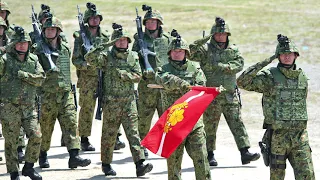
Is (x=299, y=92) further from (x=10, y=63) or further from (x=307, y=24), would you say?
(x=307, y=24)

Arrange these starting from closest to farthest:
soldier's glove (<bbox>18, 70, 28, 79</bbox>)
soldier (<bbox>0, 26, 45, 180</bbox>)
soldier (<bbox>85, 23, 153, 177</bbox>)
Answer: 1. soldier's glove (<bbox>18, 70, 28, 79</bbox>)
2. soldier (<bbox>0, 26, 45, 180</bbox>)
3. soldier (<bbox>85, 23, 153, 177</bbox>)

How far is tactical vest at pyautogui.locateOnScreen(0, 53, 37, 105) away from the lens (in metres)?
14.6

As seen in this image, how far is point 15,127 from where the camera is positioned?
14711mm

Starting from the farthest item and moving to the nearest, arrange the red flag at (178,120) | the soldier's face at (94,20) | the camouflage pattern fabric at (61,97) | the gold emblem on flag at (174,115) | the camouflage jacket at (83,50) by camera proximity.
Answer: the soldier's face at (94,20) < the camouflage jacket at (83,50) < the camouflage pattern fabric at (61,97) < the gold emblem on flag at (174,115) < the red flag at (178,120)

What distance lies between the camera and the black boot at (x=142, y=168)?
1513cm

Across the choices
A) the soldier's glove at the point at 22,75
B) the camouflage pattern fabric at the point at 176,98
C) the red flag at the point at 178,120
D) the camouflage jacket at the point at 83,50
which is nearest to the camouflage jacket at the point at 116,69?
the soldier's glove at the point at 22,75

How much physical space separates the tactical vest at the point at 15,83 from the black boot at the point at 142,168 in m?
1.82

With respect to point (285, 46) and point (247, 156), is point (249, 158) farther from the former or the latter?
point (285, 46)

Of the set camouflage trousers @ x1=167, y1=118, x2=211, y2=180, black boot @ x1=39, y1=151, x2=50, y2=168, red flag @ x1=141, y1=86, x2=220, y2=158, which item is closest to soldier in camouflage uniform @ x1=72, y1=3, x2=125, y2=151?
black boot @ x1=39, y1=151, x2=50, y2=168

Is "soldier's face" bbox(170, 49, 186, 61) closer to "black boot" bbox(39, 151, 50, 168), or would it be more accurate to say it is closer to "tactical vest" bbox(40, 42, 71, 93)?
"tactical vest" bbox(40, 42, 71, 93)

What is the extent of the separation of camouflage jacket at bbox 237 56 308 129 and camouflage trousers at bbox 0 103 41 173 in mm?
3319

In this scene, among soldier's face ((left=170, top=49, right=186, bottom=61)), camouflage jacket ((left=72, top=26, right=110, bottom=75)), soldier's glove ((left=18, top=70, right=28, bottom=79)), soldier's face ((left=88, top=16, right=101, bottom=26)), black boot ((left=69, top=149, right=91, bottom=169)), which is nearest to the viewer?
soldier's face ((left=170, top=49, right=186, bottom=61))

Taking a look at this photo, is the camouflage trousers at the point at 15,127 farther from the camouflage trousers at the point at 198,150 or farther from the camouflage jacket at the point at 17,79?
the camouflage trousers at the point at 198,150

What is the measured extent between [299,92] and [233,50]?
3.30m
